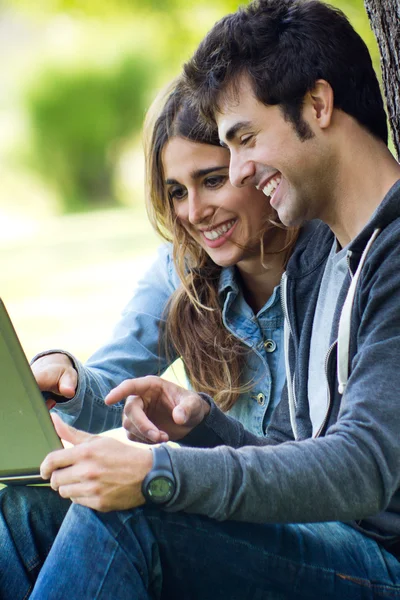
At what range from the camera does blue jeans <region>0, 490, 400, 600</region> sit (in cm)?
155

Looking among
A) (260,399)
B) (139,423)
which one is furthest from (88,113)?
(139,423)

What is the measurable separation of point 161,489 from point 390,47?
136cm

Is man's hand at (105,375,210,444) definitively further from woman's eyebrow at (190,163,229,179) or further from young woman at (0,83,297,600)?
woman's eyebrow at (190,163,229,179)

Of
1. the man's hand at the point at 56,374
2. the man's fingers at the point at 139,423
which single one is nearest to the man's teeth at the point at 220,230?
the man's hand at the point at 56,374

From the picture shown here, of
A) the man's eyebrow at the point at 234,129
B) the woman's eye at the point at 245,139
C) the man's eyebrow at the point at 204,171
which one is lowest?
the man's eyebrow at the point at 204,171

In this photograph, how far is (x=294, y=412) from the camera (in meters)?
2.12

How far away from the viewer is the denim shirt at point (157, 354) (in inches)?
93.0

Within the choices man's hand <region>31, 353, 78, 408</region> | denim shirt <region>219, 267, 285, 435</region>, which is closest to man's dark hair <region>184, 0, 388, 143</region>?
denim shirt <region>219, 267, 285, 435</region>

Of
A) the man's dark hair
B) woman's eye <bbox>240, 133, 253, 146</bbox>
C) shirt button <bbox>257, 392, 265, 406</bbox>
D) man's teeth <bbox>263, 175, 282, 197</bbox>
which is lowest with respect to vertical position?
shirt button <bbox>257, 392, 265, 406</bbox>

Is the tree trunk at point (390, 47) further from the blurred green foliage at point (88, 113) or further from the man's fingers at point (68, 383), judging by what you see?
the blurred green foliage at point (88, 113)

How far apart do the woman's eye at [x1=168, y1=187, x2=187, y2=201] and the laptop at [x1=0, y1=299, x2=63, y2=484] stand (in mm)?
966

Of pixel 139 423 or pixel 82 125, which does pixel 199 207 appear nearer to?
pixel 139 423

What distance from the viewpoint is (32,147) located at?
38.1ft

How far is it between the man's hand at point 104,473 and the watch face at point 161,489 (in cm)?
2
